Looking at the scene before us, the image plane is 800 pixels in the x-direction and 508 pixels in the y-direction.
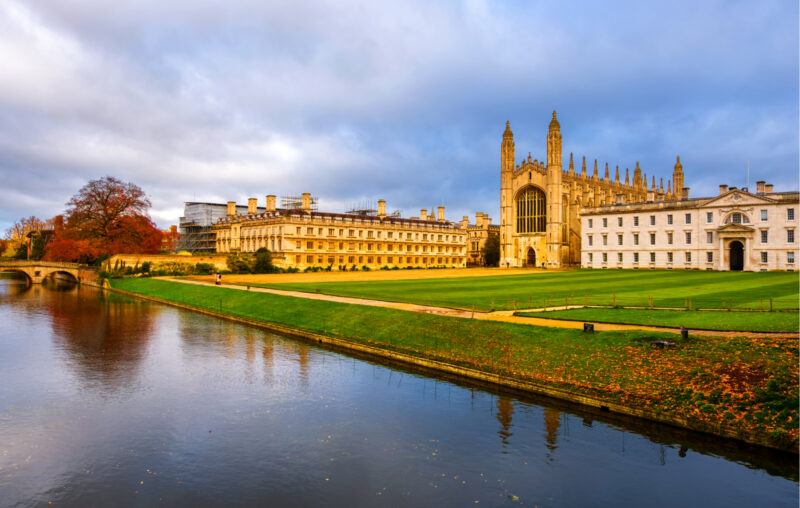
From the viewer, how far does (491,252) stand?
10712 cm

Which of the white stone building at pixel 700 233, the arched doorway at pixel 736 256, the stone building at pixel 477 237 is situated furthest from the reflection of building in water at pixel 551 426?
the stone building at pixel 477 237

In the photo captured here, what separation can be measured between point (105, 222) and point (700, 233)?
7463 cm

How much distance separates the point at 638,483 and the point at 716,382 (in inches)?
229

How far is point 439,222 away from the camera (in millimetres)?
103750

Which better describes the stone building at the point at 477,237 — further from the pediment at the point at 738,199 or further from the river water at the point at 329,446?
the river water at the point at 329,446


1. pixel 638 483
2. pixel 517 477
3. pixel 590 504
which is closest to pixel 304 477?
pixel 517 477

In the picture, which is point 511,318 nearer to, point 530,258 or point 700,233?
point 700,233

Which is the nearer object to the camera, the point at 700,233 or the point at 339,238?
the point at 700,233

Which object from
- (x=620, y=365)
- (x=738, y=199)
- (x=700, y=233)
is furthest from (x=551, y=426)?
(x=700, y=233)

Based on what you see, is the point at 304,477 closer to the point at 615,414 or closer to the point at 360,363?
the point at 615,414

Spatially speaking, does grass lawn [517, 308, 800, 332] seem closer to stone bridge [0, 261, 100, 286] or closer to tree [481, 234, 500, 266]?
stone bridge [0, 261, 100, 286]

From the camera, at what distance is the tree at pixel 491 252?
106375mm

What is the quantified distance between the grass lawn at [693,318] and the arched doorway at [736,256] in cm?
A: 4878

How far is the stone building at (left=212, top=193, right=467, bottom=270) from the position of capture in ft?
262
